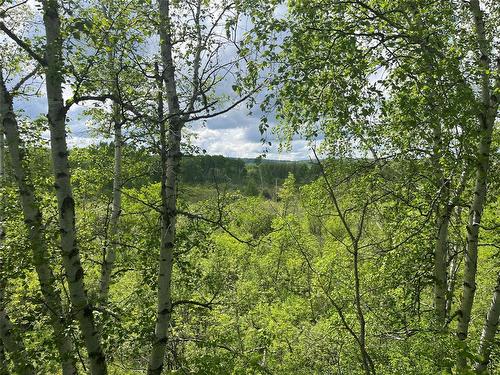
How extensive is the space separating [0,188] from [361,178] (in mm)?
6415

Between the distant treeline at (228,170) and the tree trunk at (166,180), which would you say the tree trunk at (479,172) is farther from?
the tree trunk at (166,180)

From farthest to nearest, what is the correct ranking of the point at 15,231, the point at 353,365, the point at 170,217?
the point at 353,365 < the point at 15,231 < the point at 170,217

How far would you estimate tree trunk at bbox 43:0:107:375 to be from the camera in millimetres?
4379

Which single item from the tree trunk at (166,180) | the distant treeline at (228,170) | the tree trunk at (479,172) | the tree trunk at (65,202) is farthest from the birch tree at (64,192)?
the tree trunk at (479,172)

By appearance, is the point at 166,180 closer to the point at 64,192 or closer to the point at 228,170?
the point at 228,170

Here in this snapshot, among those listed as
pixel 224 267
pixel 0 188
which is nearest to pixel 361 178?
pixel 0 188

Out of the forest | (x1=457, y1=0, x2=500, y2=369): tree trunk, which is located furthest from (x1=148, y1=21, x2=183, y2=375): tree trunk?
(x1=457, y1=0, x2=500, y2=369): tree trunk

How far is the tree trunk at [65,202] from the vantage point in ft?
14.4

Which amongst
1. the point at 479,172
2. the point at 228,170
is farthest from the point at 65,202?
the point at 479,172

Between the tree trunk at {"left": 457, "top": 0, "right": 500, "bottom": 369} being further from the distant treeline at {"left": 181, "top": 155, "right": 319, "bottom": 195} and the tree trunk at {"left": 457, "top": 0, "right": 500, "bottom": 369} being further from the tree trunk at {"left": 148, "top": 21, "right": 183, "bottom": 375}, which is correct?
the tree trunk at {"left": 148, "top": 21, "right": 183, "bottom": 375}

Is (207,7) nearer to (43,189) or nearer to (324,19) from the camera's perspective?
(324,19)

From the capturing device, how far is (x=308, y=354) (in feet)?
45.2

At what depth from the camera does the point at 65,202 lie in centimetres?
463

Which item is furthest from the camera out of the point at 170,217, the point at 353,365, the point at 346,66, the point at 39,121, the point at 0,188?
the point at 353,365
